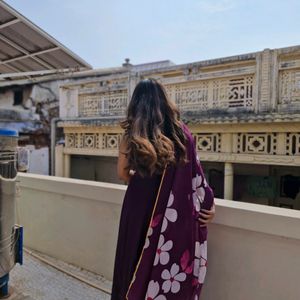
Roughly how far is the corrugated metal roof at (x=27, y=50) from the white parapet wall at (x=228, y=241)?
1607 millimetres

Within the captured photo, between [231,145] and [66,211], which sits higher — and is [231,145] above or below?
above

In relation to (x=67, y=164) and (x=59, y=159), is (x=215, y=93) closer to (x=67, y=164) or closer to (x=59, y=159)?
(x=67, y=164)

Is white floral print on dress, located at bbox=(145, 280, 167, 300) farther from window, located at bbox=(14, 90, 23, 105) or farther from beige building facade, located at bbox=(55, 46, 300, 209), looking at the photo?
window, located at bbox=(14, 90, 23, 105)

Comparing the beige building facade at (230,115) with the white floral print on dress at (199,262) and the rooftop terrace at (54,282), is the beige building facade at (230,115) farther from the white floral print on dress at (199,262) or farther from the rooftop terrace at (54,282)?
the white floral print on dress at (199,262)

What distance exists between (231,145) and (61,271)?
11.8ft

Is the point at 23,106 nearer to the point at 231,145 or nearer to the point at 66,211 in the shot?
the point at 231,145

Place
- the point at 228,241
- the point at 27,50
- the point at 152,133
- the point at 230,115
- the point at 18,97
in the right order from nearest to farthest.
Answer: the point at 152,133
the point at 228,241
the point at 27,50
the point at 230,115
the point at 18,97

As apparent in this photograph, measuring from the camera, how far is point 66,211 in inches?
101

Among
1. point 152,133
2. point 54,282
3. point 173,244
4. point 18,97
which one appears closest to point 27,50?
point 54,282

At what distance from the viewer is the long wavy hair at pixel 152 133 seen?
4.16 ft

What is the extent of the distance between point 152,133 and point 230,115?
153 inches

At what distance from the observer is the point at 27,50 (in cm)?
334

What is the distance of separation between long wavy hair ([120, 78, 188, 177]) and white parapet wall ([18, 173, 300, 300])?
0.56 m

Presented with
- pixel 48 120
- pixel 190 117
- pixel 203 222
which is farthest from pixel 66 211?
pixel 48 120
